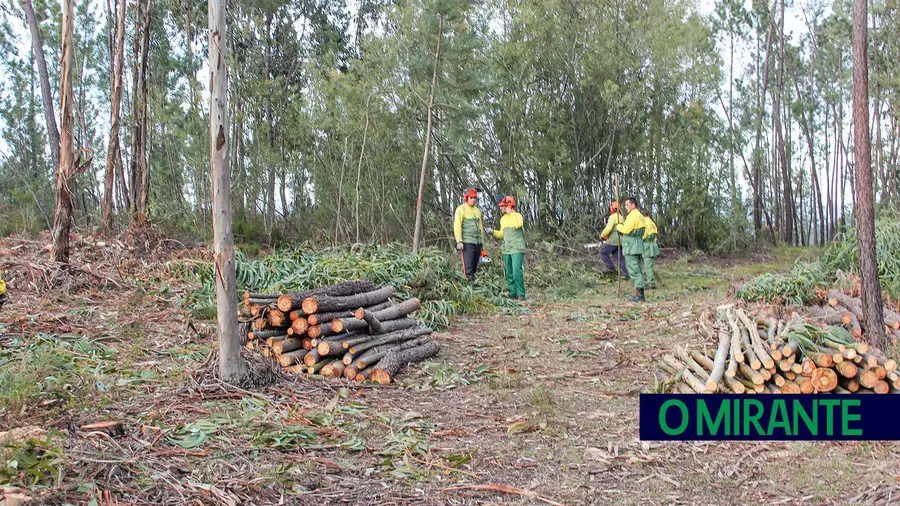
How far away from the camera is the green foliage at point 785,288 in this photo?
8195 mm

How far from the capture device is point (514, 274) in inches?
461

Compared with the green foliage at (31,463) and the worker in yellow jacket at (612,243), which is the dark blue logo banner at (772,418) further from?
the worker in yellow jacket at (612,243)

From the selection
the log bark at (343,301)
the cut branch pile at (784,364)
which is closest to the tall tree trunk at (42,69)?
the log bark at (343,301)

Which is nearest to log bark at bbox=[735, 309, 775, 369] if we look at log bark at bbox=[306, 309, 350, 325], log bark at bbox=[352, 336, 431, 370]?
log bark at bbox=[352, 336, 431, 370]

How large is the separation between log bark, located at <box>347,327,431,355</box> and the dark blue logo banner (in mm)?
2622

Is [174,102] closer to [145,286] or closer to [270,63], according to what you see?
[270,63]

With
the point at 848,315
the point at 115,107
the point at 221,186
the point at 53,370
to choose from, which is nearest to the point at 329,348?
the point at 221,186

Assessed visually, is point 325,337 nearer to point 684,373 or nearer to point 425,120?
point 684,373

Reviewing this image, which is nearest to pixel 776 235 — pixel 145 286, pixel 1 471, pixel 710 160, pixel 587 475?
pixel 710 160

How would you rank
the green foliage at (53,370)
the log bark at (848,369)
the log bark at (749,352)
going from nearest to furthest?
the green foliage at (53,370)
the log bark at (848,369)
the log bark at (749,352)

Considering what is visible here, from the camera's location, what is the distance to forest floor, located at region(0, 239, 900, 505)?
3852mm

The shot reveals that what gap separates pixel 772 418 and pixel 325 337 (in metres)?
3.84

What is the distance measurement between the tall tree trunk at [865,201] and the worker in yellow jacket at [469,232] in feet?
20.2

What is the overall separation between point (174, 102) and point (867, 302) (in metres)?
17.9
